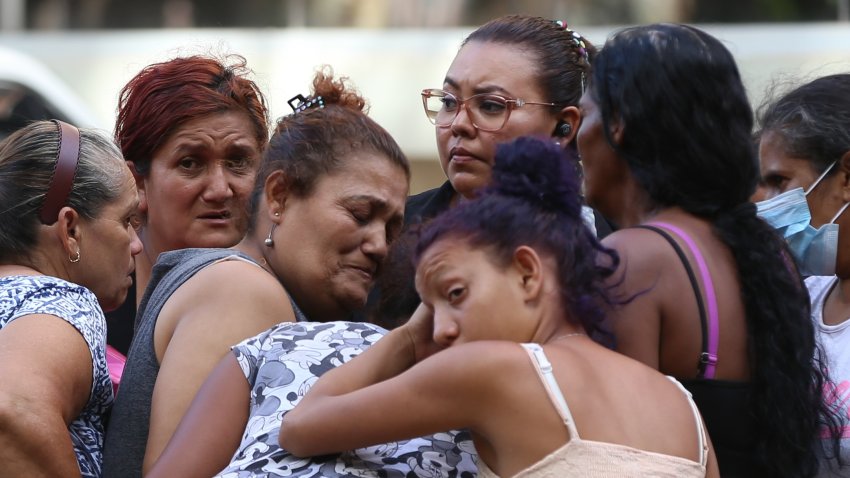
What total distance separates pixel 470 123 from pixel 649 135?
119 centimetres

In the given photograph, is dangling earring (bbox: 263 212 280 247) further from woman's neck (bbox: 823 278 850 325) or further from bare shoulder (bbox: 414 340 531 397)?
woman's neck (bbox: 823 278 850 325)

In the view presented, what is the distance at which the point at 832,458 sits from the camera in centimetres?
288

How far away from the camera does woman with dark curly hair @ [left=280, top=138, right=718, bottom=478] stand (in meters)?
2.08

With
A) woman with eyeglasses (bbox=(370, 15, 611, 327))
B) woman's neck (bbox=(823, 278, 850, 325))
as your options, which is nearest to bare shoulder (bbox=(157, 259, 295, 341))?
woman with eyeglasses (bbox=(370, 15, 611, 327))

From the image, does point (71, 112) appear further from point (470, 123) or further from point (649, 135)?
point (649, 135)

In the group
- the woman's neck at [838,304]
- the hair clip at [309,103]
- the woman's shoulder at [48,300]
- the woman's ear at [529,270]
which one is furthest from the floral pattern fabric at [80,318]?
the woman's neck at [838,304]

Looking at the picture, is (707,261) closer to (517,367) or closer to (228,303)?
(517,367)

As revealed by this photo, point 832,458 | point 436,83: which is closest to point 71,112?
point 436,83

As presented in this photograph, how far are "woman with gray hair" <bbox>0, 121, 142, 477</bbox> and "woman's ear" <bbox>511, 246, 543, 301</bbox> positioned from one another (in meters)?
1.11

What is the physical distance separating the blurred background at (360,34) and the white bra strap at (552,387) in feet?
→ 30.2

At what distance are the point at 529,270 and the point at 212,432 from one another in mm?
728

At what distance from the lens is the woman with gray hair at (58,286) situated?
262 cm

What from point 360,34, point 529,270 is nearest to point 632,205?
point 529,270

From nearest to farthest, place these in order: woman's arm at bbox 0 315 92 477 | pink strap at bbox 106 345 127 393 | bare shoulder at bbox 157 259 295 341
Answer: woman's arm at bbox 0 315 92 477 < bare shoulder at bbox 157 259 295 341 < pink strap at bbox 106 345 127 393
